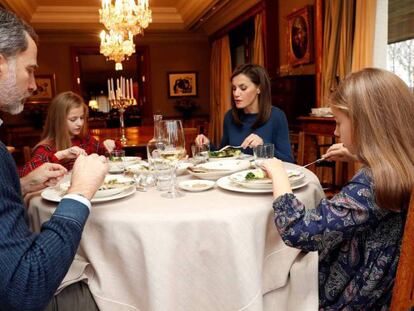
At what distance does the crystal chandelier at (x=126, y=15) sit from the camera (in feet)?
13.1

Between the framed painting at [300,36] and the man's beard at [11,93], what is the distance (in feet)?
14.3

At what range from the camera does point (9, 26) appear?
1.01 m

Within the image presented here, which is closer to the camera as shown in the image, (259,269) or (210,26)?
(259,269)

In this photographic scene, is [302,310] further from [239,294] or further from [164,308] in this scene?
[164,308]

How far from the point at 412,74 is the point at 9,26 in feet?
11.7

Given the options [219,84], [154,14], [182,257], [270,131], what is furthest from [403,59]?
[154,14]

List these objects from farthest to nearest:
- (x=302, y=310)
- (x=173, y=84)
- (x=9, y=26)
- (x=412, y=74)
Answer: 1. (x=173, y=84)
2. (x=412, y=74)
3. (x=302, y=310)
4. (x=9, y=26)

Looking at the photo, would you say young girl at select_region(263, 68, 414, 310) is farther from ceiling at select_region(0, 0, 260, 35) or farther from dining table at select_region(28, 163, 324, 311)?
ceiling at select_region(0, 0, 260, 35)

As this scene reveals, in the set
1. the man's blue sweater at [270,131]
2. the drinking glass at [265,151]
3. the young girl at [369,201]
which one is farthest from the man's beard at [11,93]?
the man's blue sweater at [270,131]

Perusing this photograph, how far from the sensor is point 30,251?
2.73ft

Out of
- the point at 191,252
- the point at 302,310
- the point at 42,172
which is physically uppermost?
the point at 42,172

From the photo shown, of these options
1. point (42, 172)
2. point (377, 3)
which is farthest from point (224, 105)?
point (42, 172)

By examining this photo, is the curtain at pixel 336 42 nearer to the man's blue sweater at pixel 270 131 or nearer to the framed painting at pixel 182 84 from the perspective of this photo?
the man's blue sweater at pixel 270 131

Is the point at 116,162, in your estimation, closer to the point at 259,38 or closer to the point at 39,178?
the point at 39,178
